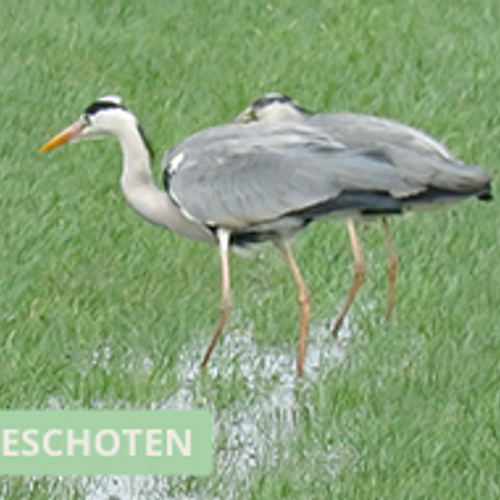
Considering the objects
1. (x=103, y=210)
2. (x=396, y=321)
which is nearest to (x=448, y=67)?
(x=103, y=210)

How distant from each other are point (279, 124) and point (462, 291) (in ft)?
4.00

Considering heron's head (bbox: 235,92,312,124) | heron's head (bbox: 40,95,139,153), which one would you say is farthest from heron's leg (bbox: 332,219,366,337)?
heron's head (bbox: 40,95,139,153)

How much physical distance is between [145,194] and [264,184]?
625 mm

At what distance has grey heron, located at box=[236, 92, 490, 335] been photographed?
26.1 ft

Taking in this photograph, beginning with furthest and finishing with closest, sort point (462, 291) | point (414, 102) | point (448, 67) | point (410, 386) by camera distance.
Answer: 1. point (448, 67)
2. point (414, 102)
3. point (462, 291)
4. point (410, 386)

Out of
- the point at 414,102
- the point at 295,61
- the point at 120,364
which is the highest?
the point at 295,61

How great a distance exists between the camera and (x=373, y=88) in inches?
488

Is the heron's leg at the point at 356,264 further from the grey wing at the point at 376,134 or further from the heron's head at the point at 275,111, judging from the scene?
the heron's head at the point at 275,111

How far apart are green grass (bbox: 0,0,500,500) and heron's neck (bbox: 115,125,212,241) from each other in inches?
15.6

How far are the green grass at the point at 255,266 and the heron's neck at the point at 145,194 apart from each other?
0.40 metres

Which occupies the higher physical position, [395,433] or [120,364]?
[120,364]

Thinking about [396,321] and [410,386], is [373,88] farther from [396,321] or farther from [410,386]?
[410,386]

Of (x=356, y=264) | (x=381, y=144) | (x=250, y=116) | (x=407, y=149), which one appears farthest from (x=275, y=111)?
(x=407, y=149)

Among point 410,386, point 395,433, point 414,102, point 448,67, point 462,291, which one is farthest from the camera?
point 448,67
